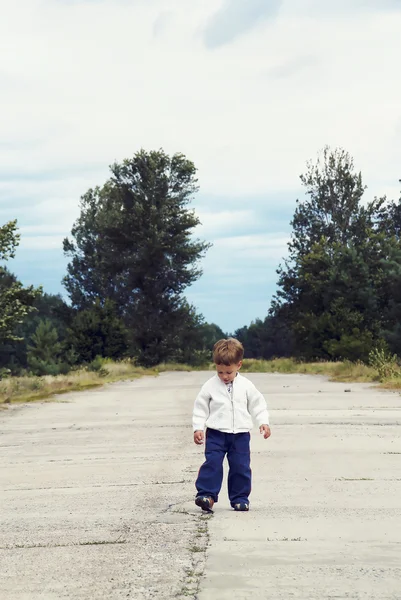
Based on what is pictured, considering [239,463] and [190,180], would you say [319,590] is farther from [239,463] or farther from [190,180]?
[190,180]

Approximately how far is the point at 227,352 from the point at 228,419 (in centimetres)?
58

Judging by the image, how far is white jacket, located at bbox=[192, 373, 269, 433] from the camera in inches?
333

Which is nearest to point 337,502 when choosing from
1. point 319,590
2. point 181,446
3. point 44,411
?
point 319,590

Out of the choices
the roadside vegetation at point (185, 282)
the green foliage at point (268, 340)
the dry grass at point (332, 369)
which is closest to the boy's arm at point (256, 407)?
the dry grass at point (332, 369)

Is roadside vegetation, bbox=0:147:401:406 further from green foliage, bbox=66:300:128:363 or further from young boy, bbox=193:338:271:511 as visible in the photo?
young boy, bbox=193:338:271:511

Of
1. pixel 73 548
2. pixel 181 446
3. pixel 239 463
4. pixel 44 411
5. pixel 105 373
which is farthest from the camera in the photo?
pixel 105 373

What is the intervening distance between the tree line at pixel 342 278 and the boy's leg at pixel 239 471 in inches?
2022

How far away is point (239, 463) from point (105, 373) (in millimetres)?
36256

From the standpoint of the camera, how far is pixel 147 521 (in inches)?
290

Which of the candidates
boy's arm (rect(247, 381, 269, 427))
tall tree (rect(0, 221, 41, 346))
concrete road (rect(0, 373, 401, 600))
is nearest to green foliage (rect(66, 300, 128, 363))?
tall tree (rect(0, 221, 41, 346))

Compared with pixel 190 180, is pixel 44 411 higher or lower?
lower

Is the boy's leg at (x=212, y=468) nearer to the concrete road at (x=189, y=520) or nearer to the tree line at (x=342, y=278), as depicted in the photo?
the concrete road at (x=189, y=520)

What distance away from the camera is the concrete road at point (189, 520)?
5.39 metres

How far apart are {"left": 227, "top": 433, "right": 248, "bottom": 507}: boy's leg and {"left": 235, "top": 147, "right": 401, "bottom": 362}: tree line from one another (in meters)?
51.3
